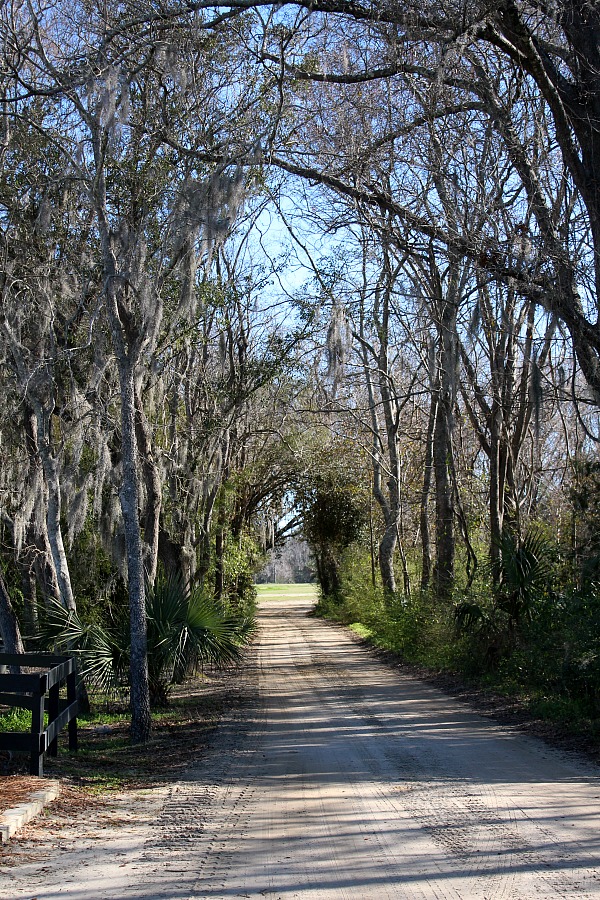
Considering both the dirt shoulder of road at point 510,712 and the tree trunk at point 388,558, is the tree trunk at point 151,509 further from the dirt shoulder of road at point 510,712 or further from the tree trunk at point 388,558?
the tree trunk at point 388,558

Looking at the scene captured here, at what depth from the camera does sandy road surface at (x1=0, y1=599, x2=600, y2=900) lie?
4859mm

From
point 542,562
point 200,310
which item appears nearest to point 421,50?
point 200,310

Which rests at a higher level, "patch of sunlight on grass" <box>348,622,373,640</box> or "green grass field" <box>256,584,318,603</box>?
"patch of sunlight on grass" <box>348,622,373,640</box>

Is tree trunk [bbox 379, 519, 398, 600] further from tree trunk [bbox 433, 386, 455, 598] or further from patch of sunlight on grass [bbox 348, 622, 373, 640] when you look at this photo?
tree trunk [bbox 433, 386, 455, 598]

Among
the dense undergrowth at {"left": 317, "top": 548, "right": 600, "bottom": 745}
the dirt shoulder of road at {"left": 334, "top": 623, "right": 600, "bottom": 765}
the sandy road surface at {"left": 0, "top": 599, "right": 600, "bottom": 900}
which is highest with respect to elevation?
the dense undergrowth at {"left": 317, "top": 548, "right": 600, "bottom": 745}

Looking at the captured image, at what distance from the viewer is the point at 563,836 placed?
5668mm

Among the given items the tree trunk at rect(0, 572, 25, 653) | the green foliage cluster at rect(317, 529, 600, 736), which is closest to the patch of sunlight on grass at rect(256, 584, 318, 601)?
the green foliage cluster at rect(317, 529, 600, 736)

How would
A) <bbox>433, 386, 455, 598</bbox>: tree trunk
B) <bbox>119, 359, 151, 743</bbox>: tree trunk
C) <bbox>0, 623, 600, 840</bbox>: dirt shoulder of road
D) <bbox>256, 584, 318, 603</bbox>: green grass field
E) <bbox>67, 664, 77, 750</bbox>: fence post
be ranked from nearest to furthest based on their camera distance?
<bbox>0, 623, 600, 840</bbox>: dirt shoulder of road → <bbox>67, 664, 77, 750</bbox>: fence post → <bbox>119, 359, 151, 743</bbox>: tree trunk → <bbox>433, 386, 455, 598</bbox>: tree trunk → <bbox>256, 584, 318, 603</bbox>: green grass field

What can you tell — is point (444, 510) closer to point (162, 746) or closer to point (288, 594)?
point (162, 746)

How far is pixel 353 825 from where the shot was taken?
→ 6.17 meters

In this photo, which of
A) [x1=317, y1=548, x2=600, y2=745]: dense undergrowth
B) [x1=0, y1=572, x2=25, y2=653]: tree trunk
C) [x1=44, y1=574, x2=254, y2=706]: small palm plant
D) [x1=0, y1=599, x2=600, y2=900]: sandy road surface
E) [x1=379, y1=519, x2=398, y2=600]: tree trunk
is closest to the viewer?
[x1=0, y1=599, x2=600, y2=900]: sandy road surface

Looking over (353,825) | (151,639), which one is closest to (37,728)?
(353,825)

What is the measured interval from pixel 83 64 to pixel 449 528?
11.9m

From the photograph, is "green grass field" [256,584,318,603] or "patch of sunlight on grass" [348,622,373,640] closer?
"patch of sunlight on grass" [348,622,373,640]
